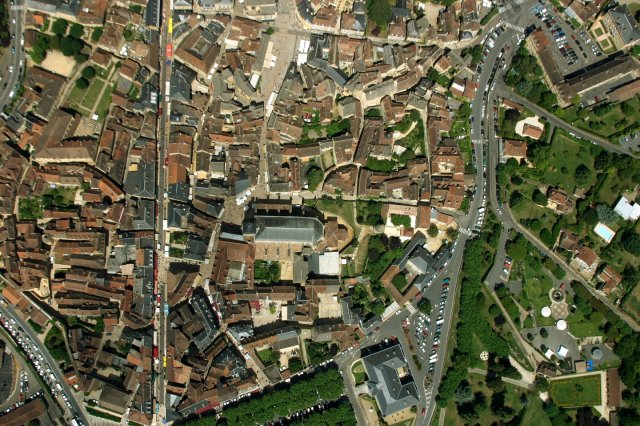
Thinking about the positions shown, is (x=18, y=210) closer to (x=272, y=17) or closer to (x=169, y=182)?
(x=169, y=182)

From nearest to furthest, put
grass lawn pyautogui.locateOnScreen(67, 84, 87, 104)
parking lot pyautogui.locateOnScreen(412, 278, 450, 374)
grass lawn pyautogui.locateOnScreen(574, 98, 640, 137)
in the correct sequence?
1. grass lawn pyautogui.locateOnScreen(67, 84, 87, 104)
2. parking lot pyautogui.locateOnScreen(412, 278, 450, 374)
3. grass lawn pyautogui.locateOnScreen(574, 98, 640, 137)

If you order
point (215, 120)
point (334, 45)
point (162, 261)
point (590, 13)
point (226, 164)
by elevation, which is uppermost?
point (590, 13)

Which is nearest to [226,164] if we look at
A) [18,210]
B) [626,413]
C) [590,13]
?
[18,210]

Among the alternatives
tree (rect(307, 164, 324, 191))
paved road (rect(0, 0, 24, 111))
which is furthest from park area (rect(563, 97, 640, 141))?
paved road (rect(0, 0, 24, 111))

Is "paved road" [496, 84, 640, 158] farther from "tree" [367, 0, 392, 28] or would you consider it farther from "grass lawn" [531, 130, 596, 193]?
"tree" [367, 0, 392, 28]

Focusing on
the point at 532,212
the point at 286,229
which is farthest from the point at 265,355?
the point at 532,212

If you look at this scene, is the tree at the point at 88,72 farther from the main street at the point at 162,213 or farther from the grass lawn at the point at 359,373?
the grass lawn at the point at 359,373

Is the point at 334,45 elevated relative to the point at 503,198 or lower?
elevated
